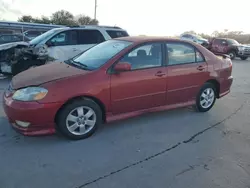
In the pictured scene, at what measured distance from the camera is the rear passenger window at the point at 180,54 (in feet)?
14.8

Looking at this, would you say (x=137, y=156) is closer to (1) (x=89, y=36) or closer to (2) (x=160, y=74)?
(2) (x=160, y=74)

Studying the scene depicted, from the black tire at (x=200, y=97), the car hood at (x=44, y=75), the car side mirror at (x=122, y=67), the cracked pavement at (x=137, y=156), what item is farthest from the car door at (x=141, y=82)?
the black tire at (x=200, y=97)

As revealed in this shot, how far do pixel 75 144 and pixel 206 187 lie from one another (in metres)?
1.90

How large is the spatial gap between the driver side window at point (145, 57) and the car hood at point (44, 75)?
0.82 m

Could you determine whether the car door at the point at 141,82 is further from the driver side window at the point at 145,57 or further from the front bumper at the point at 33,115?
the front bumper at the point at 33,115

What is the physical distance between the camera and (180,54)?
4.66m

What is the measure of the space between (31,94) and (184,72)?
2.74 metres

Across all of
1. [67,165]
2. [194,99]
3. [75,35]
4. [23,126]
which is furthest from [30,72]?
[75,35]

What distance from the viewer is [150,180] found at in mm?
2844

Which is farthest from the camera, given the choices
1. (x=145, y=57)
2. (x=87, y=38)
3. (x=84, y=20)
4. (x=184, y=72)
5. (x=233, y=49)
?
(x=84, y=20)

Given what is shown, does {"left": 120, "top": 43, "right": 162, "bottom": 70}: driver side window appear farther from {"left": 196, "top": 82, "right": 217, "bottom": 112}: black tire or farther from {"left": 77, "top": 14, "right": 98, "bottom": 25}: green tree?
{"left": 77, "top": 14, "right": 98, "bottom": 25}: green tree

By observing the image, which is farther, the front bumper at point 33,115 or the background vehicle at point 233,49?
the background vehicle at point 233,49

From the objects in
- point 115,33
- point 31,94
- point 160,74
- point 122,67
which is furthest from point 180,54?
point 115,33

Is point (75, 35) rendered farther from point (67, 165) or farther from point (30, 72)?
point (67, 165)
